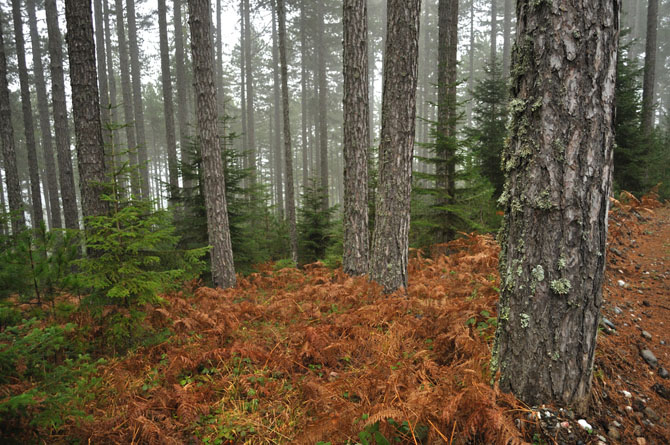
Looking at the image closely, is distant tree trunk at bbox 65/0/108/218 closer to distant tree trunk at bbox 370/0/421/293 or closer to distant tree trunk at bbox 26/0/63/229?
distant tree trunk at bbox 370/0/421/293

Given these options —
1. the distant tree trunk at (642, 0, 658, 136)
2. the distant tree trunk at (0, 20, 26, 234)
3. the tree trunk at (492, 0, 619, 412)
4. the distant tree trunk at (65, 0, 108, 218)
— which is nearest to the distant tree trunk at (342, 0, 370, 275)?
the distant tree trunk at (65, 0, 108, 218)

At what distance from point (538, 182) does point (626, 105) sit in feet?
43.2

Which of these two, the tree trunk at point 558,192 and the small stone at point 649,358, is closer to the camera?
the tree trunk at point 558,192

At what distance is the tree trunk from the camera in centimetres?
188

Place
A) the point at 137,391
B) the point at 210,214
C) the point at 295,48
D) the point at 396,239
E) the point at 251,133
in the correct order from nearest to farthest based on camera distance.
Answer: the point at 137,391 < the point at 396,239 < the point at 210,214 < the point at 251,133 < the point at 295,48

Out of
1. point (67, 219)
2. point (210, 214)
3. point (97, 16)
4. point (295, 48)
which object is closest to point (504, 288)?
point (210, 214)

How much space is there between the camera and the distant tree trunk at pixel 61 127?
11.9m

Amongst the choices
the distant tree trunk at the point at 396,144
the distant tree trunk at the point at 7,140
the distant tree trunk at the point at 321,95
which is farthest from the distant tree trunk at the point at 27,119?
the distant tree trunk at the point at 396,144

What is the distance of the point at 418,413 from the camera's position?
213 centimetres

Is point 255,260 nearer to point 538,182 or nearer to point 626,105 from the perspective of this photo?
point 538,182

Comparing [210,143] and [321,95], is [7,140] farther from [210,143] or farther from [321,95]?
[321,95]

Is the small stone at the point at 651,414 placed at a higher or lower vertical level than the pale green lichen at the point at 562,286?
lower

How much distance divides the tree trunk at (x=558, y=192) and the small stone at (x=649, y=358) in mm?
1349

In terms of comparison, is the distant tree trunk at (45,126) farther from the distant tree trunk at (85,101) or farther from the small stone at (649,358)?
the small stone at (649,358)
